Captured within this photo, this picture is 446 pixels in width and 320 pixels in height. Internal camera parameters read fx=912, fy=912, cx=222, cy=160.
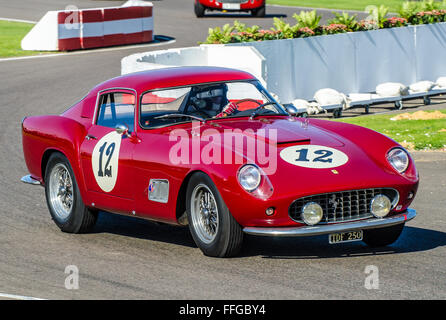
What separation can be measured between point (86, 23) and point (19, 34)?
158 inches

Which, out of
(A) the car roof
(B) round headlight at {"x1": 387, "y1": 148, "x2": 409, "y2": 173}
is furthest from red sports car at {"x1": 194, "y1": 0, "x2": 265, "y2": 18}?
(B) round headlight at {"x1": 387, "y1": 148, "x2": 409, "y2": 173}

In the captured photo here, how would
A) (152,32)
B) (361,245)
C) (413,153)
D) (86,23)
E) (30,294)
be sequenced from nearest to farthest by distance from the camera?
(30,294) < (361,245) < (413,153) < (86,23) < (152,32)

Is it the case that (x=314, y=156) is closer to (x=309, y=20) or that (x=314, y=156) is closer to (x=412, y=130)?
(x=412, y=130)

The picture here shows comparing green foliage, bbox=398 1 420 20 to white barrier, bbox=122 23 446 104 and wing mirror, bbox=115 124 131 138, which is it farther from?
wing mirror, bbox=115 124 131 138

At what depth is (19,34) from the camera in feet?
94.6

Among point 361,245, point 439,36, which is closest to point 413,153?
point 361,245

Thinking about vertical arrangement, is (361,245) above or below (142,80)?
below

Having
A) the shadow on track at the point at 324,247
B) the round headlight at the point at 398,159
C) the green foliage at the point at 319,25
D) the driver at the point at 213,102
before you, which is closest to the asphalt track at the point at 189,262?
the shadow on track at the point at 324,247

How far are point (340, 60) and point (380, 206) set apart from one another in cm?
1160

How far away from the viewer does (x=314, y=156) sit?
7.38 meters

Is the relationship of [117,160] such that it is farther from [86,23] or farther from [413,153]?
[86,23]

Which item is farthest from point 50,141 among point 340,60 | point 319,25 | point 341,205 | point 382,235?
point 319,25

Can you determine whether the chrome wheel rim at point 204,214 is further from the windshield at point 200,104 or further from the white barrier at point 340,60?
the white barrier at point 340,60

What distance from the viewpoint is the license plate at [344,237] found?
23.6 ft
